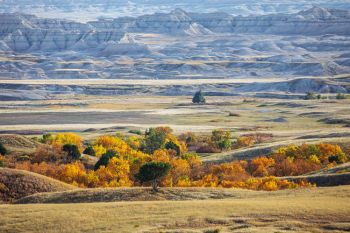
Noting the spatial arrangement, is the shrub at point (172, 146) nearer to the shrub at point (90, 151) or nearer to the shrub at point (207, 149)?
the shrub at point (207, 149)

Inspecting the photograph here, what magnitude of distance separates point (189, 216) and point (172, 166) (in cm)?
3048

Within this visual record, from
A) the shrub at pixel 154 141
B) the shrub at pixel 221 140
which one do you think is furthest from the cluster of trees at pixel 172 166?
the shrub at pixel 221 140

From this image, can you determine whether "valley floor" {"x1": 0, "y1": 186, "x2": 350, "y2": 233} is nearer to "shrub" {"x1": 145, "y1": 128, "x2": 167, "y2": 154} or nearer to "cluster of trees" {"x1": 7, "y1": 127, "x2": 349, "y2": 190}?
"cluster of trees" {"x1": 7, "y1": 127, "x2": 349, "y2": 190}

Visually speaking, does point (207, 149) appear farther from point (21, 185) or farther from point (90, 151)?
point (21, 185)

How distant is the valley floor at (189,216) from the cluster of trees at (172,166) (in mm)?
10174

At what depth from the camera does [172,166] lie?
6581cm

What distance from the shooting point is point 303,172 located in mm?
66750

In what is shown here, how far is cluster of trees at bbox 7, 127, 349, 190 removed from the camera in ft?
186

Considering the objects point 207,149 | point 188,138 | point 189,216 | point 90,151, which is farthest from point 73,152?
point 189,216

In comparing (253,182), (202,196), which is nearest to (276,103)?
(253,182)

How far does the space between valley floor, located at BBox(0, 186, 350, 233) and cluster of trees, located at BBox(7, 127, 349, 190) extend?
1017cm

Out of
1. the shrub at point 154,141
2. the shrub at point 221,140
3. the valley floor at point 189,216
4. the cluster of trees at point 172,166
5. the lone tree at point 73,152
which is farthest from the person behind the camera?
the shrub at point 221,140

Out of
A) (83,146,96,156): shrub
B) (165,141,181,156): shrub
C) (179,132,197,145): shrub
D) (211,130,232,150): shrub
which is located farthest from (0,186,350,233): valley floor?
(179,132,197,145): shrub

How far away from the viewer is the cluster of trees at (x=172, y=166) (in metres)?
56.6
